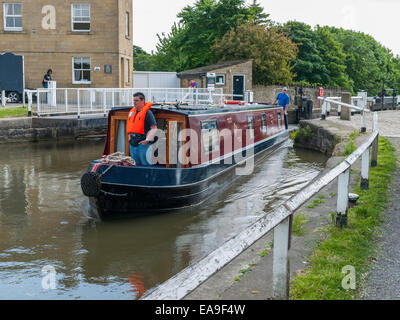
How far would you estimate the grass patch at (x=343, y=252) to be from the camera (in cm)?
373

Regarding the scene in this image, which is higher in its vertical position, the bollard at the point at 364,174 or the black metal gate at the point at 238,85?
the black metal gate at the point at 238,85

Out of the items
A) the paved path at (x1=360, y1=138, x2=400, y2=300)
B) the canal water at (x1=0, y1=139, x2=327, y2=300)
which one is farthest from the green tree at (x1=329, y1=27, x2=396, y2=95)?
the paved path at (x1=360, y1=138, x2=400, y2=300)

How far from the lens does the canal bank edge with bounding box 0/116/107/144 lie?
17578 mm

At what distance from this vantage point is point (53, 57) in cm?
2589

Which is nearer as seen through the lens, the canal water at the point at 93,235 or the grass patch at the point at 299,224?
the grass patch at the point at 299,224

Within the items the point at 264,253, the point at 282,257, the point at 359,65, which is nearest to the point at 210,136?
the point at 264,253

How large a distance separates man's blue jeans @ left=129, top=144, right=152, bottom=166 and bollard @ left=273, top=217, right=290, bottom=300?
18.5ft

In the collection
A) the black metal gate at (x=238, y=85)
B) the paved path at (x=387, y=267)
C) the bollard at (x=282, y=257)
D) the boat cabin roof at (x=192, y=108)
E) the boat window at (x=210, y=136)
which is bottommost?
the paved path at (x=387, y=267)

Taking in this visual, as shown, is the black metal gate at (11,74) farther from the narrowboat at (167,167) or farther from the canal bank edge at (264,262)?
the canal bank edge at (264,262)

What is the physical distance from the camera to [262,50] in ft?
109

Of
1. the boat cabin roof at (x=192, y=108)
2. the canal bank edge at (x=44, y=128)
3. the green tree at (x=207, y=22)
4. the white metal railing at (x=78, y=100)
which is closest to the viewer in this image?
the boat cabin roof at (x=192, y=108)

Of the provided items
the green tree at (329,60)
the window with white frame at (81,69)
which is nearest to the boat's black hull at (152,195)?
the window with white frame at (81,69)

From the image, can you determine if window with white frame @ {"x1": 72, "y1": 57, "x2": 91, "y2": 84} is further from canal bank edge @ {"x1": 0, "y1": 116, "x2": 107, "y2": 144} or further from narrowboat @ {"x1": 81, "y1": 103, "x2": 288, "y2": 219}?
narrowboat @ {"x1": 81, "y1": 103, "x2": 288, "y2": 219}

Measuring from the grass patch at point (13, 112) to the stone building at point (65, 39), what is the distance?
695 cm
